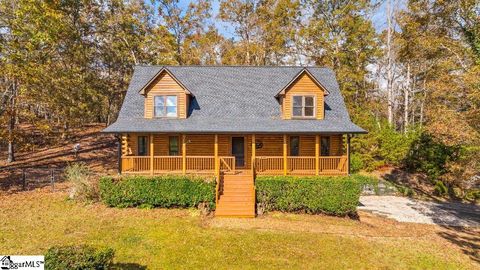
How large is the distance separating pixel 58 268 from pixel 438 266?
12.1 metres

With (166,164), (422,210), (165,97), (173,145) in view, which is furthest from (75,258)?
(422,210)

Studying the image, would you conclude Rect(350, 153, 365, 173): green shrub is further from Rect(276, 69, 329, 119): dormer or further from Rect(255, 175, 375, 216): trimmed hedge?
Rect(255, 175, 375, 216): trimmed hedge

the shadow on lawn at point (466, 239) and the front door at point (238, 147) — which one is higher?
the front door at point (238, 147)

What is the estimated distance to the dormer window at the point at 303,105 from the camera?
19.3 metres

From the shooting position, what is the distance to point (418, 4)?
1016 inches

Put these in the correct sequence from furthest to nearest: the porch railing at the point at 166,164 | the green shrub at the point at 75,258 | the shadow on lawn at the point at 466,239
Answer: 1. the porch railing at the point at 166,164
2. the shadow on lawn at the point at 466,239
3. the green shrub at the point at 75,258

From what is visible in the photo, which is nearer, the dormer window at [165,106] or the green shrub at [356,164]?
the dormer window at [165,106]

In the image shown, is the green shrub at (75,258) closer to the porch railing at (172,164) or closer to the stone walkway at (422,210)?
the porch railing at (172,164)

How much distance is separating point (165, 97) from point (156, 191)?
6.55m

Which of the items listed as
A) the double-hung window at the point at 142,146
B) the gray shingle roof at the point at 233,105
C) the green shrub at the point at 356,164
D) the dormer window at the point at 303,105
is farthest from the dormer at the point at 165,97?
the green shrub at the point at 356,164

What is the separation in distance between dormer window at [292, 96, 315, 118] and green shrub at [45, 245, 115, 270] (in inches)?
573

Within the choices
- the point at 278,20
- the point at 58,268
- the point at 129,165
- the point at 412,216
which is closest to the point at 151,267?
the point at 58,268

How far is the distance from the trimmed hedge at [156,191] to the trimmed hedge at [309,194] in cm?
296

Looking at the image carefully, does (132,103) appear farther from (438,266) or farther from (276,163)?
(438,266)
